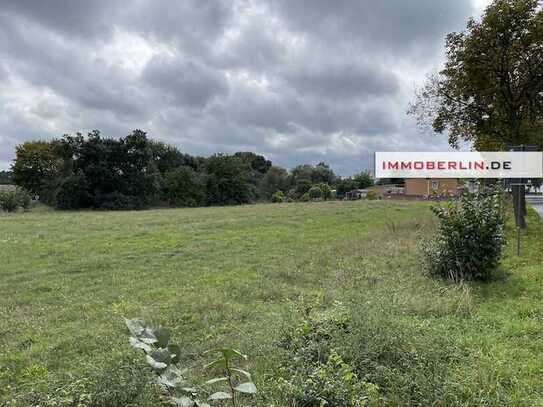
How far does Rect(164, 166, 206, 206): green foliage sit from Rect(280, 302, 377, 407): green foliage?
4245 cm

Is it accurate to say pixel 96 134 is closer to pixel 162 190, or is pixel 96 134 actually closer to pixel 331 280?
pixel 162 190

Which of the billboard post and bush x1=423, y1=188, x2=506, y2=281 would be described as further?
the billboard post

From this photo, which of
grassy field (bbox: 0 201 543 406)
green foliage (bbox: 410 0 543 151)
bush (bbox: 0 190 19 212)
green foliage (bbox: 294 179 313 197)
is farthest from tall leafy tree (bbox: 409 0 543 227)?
green foliage (bbox: 294 179 313 197)

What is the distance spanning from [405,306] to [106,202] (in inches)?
1388

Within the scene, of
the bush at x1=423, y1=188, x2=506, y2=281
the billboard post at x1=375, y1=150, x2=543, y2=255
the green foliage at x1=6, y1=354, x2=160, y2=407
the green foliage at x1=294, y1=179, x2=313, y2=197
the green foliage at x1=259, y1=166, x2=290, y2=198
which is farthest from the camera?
the green foliage at x1=259, y1=166, x2=290, y2=198

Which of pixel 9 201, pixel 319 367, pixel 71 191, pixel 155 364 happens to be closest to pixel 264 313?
pixel 319 367

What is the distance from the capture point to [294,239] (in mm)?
12297

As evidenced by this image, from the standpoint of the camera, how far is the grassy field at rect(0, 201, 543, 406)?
9.69 feet

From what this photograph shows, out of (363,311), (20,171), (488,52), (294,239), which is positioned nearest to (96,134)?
(20,171)

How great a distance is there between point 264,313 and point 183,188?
42.4 metres

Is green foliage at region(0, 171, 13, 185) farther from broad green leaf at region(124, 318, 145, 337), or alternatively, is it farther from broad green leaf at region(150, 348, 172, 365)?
broad green leaf at region(150, 348, 172, 365)

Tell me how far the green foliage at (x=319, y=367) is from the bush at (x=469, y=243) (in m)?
3.43

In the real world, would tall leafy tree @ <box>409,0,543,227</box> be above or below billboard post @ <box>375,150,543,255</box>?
above

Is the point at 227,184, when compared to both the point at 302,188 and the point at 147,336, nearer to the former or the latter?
the point at 302,188
